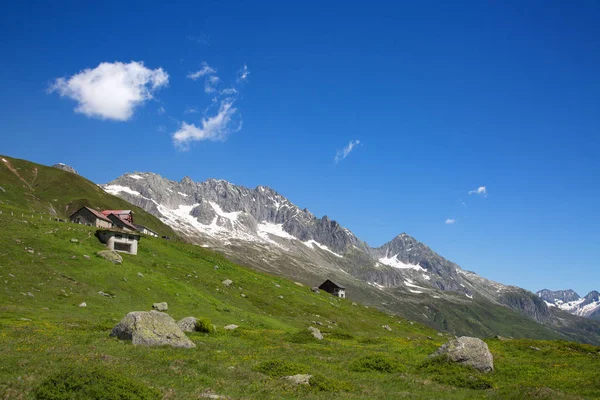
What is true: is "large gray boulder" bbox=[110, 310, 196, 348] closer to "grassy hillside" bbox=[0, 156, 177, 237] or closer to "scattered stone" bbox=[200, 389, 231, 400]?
"scattered stone" bbox=[200, 389, 231, 400]

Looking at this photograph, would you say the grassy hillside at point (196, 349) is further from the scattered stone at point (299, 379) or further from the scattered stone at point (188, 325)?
the scattered stone at point (188, 325)

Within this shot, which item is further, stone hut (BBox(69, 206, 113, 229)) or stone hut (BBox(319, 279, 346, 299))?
stone hut (BBox(319, 279, 346, 299))

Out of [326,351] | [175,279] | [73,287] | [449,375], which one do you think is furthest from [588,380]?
[175,279]

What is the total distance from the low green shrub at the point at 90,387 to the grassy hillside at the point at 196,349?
77 mm

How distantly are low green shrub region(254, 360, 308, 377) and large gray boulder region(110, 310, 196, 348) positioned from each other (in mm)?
8639

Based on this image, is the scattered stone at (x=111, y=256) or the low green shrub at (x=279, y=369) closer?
the low green shrub at (x=279, y=369)

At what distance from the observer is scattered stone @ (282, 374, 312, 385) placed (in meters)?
23.3

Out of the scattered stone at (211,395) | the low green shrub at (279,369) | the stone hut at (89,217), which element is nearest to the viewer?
the scattered stone at (211,395)

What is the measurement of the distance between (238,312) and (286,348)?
30.4 metres

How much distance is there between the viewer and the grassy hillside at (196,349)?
2180 cm

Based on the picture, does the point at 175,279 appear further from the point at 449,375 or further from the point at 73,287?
the point at 449,375

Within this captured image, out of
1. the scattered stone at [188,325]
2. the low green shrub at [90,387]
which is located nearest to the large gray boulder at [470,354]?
the scattered stone at [188,325]

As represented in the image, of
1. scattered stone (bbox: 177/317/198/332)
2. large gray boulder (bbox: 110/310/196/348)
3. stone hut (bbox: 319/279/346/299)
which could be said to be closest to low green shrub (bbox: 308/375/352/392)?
large gray boulder (bbox: 110/310/196/348)

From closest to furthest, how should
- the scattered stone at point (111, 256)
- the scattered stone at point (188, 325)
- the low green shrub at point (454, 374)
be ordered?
the low green shrub at point (454, 374)
the scattered stone at point (188, 325)
the scattered stone at point (111, 256)
